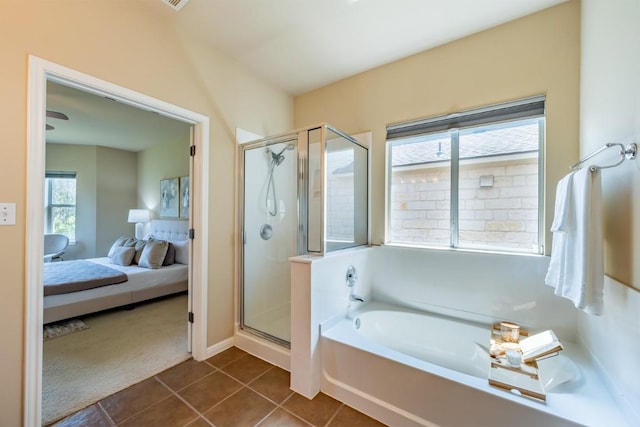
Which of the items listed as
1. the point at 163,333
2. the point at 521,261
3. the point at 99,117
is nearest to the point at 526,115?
the point at 521,261

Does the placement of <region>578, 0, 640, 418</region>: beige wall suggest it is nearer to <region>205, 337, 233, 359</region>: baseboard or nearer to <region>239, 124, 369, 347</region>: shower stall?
<region>239, 124, 369, 347</region>: shower stall

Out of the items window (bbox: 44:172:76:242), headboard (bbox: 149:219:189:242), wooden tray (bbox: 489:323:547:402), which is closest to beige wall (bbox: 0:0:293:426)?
wooden tray (bbox: 489:323:547:402)

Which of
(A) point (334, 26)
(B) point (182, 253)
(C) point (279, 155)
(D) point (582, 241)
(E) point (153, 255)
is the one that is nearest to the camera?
(D) point (582, 241)

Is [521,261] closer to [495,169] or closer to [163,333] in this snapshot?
[495,169]

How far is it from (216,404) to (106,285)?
96.5 inches

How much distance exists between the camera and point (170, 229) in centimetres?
451

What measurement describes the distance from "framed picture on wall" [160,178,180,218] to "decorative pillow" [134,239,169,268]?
3.26 ft

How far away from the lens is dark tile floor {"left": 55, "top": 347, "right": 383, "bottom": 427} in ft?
4.93

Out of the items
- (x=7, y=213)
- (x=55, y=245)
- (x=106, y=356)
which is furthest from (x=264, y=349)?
(x=55, y=245)

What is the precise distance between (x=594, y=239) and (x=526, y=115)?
1.10 m

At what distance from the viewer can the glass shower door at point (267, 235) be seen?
2.35m

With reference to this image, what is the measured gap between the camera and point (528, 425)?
3.78ft

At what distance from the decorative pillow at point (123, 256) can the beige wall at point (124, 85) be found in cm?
242

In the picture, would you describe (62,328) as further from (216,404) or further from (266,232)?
(266,232)
